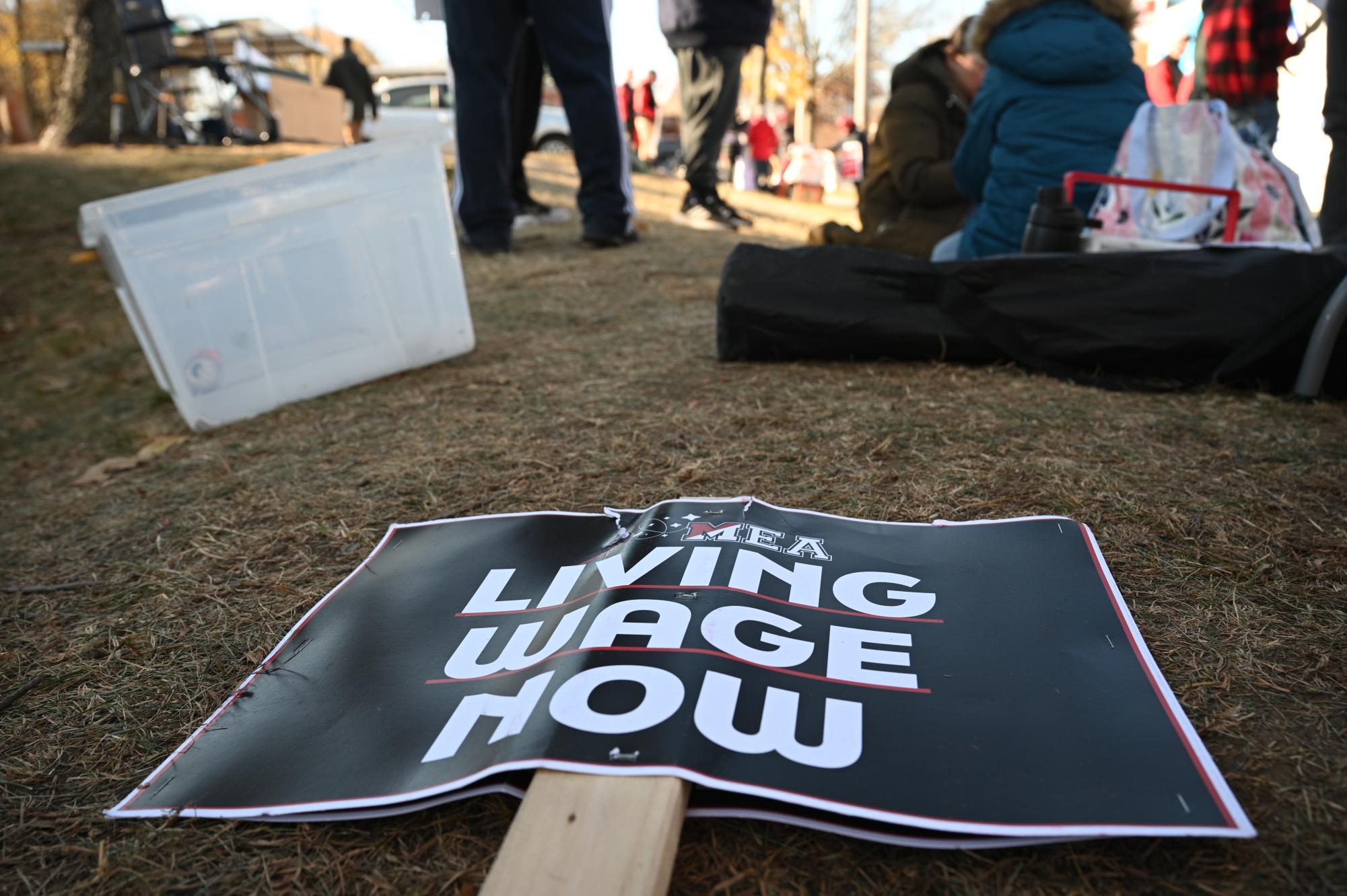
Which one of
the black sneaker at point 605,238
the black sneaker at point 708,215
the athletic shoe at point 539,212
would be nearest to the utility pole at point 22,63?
the athletic shoe at point 539,212

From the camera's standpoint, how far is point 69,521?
4.96ft

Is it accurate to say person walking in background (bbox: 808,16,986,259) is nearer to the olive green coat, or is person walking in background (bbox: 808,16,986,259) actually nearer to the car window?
the olive green coat

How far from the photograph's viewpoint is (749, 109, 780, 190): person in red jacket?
1098 centimetres

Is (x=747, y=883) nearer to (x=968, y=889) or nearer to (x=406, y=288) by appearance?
(x=968, y=889)

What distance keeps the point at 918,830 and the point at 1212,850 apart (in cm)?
22

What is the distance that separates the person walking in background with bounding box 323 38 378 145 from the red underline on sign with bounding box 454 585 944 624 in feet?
33.6

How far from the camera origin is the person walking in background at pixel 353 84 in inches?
385

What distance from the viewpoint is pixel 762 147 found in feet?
36.9

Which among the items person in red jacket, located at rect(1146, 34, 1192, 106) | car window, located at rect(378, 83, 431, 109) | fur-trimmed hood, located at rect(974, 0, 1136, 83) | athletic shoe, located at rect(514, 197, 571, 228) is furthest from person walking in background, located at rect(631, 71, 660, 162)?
fur-trimmed hood, located at rect(974, 0, 1136, 83)

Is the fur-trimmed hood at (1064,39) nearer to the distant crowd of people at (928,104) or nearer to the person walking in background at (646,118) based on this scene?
the distant crowd of people at (928,104)

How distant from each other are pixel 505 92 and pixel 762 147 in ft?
29.0

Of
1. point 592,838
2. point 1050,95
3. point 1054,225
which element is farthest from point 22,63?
point 592,838

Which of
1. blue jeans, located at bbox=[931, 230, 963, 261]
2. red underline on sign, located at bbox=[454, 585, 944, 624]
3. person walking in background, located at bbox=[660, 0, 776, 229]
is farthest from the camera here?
person walking in background, located at bbox=[660, 0, 776, 229]

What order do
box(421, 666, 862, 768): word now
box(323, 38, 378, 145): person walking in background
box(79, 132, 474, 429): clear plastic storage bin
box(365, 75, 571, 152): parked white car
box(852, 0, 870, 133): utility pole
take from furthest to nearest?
box(852, 0, 870, 133): utility pole → box(365, 75, 571, 152): parked white car → box(323, 38, 378, 145): person walking in background → box(79, 132, 474, 429): clear plastic storage bin → box(421, 666, 862, 768): word now
